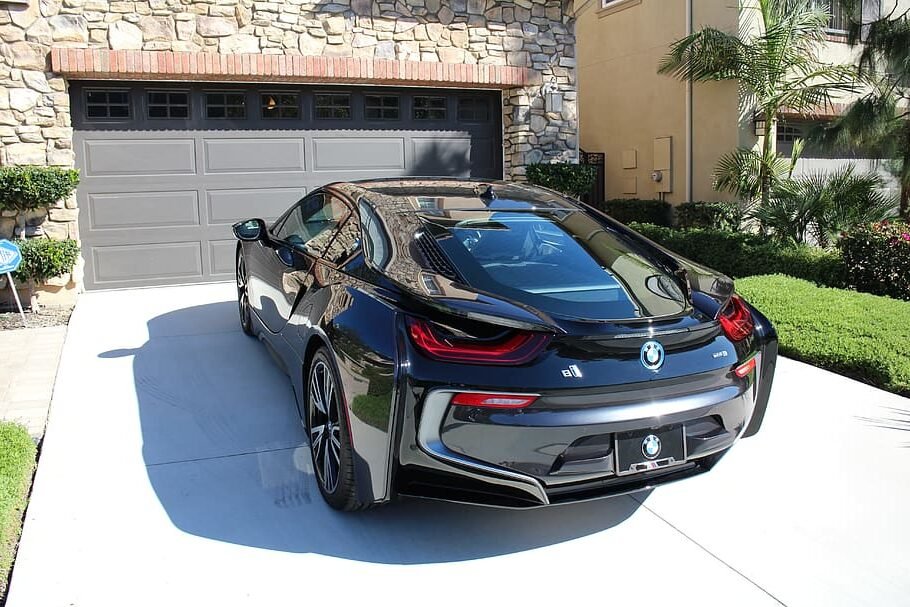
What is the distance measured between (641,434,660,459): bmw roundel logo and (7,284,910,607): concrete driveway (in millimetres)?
458

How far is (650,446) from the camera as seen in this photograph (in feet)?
9.73

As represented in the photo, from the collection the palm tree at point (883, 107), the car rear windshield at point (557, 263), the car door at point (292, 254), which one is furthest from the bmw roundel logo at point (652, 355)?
the palm tree at point (883, 107)

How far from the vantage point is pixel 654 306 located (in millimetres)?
3240

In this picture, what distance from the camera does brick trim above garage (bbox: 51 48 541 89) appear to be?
8.48 metres

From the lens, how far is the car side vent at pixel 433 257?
3332mm

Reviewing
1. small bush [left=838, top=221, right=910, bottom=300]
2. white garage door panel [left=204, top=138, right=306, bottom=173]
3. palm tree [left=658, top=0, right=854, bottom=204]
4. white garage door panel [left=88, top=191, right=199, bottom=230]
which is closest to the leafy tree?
small bush [left=838, top=221, right=910, bottom=300]

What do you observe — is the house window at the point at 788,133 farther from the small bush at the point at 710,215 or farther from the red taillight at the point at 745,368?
the red taillight at the point at 745,368

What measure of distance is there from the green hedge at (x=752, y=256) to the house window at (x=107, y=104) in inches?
281

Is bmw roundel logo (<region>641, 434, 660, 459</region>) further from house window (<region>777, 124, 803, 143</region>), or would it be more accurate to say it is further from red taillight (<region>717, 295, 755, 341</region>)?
house window (<region>777, 124, 803, 143</region>)

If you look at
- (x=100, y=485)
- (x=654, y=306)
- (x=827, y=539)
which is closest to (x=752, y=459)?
(x=827, y=539)

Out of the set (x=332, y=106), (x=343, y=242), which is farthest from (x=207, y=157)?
(x=343, y=242)

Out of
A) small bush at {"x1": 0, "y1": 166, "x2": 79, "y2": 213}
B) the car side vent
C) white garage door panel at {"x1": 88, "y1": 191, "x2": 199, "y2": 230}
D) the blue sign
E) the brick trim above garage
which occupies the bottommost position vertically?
the blue sign

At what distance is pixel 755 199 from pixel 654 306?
9.25 meters

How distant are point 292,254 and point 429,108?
20.8 ft
